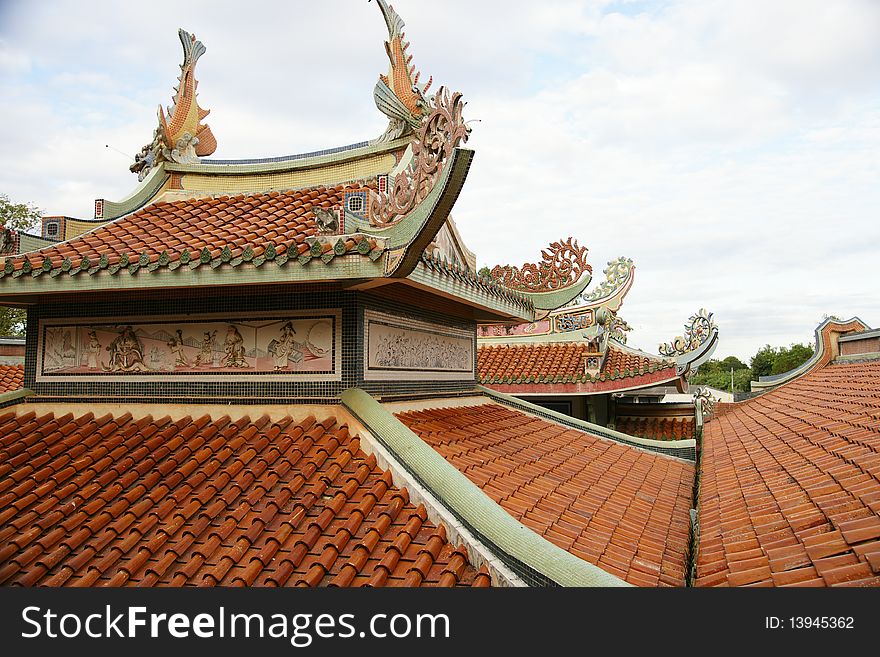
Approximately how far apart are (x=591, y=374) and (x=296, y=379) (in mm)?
11589

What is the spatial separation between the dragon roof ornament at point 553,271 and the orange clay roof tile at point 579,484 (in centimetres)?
222

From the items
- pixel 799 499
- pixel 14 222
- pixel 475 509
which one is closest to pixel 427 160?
pixel 475 509

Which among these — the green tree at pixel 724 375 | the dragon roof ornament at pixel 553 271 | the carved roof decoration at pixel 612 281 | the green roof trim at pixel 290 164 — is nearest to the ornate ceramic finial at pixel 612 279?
the carved roof decoration at pixel 612 281

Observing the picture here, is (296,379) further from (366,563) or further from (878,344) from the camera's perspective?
(878,344)

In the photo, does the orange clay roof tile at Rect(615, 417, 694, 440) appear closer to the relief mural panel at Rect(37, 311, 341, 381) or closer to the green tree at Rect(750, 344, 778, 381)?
the relief mural panel at Rect(37, 311, 341, 381)

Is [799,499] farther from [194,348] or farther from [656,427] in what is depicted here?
[656,427]

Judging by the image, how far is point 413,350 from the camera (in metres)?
6.99

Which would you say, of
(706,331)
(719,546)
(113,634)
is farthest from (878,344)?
(113,634)

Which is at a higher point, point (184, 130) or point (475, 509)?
point (184, 130)

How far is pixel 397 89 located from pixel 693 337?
1117 centimetres

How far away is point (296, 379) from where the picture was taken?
573 cm

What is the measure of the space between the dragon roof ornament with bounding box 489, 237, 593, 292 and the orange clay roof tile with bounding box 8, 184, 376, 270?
389cm

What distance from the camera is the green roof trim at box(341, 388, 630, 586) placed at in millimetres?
3512

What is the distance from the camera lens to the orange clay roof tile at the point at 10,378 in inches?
600
